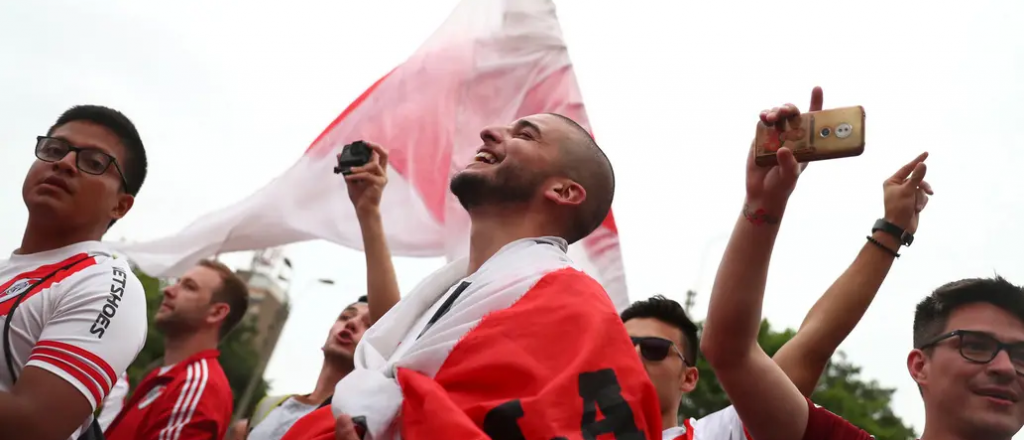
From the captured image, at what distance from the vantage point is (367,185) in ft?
14.0

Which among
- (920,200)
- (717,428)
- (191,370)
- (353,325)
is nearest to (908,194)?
(920,200)

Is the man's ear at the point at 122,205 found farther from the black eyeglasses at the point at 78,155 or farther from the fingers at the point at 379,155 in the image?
the fingers at the point at 379,155

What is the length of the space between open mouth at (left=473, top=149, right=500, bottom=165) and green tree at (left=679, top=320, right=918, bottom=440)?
79.4 feet

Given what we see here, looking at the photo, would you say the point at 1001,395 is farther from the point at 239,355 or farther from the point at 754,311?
the point at 239,355

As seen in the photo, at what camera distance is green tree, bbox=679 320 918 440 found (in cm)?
2748

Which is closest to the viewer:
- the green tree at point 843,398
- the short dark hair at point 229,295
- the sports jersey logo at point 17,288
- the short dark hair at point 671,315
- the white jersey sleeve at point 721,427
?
the sports jersey logo at point 17,288

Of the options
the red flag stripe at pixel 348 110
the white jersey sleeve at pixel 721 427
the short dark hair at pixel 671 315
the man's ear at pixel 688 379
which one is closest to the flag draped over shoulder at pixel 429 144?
the red flag stripe at pixel 348 110

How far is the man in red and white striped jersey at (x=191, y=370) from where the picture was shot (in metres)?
4.39

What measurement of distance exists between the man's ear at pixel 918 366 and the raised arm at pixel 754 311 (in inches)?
28.7

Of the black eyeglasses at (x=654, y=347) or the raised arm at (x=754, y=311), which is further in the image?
the black eyeglasses at (x=654, y=347)

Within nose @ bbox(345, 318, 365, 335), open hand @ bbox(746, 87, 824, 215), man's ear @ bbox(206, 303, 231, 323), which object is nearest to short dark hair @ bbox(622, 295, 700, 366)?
nose @ bbox(345, 318, 365, 335)

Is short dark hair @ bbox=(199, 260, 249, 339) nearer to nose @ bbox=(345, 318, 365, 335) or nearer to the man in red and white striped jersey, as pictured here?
the man in red and white striped jersey

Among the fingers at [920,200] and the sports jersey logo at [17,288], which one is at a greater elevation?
the fingers at [920,200]

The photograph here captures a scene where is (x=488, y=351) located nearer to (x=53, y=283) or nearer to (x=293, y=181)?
(x=53, y=283)
